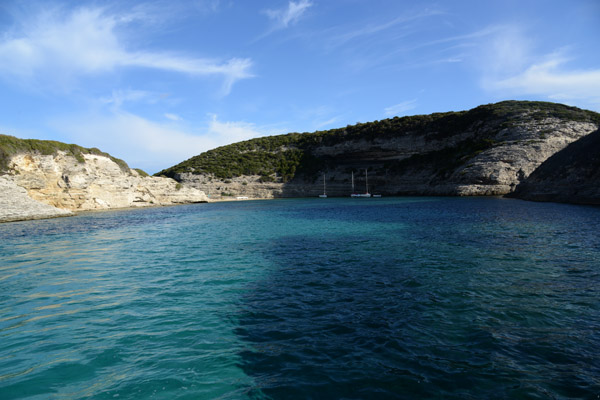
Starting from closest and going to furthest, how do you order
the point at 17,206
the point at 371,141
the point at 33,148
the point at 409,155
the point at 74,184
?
the point at 17,206, the point at 33,148, the point at 74,184, the point at 409,155, the point at 371,141

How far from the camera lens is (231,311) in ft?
26.0

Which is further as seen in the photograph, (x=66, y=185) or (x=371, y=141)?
(x=371, y=141)

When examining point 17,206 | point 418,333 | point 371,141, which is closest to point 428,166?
point 371,141

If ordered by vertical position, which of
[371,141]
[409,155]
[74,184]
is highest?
[371,141]

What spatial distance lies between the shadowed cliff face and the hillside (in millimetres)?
7306

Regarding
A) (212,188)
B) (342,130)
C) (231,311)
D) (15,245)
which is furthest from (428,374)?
(342,130)

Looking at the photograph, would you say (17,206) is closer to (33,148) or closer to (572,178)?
(33,148)

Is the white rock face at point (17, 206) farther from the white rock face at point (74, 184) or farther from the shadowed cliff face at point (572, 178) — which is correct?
the shadowed cliff face at point (572, 178)

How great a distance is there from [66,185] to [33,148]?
238 inches

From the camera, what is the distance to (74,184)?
149 feet

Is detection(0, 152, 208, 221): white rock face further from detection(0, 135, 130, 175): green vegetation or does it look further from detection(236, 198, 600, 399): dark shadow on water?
detection(236, 198, 600, 399): dark shadow on water

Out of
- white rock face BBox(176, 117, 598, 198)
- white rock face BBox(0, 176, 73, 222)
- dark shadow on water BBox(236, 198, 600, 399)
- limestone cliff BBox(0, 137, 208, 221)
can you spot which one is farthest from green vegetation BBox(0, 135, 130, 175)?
dark shadow on water BBox(236, 198, 600, 399)

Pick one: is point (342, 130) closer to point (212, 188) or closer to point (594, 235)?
point (212, 188)

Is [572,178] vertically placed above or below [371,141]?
below
